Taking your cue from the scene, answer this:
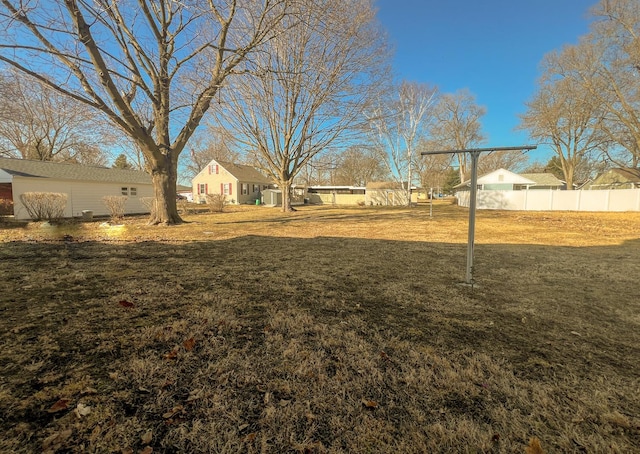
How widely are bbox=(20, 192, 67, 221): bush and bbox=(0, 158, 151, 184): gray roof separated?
3.51 meters

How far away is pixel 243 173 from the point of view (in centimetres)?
3653

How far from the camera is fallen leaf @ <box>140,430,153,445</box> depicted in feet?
4.69

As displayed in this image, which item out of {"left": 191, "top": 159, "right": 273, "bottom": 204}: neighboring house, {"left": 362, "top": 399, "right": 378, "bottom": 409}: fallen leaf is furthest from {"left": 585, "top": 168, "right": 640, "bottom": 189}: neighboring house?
{"left": 362, "top": 399, "right": 378, "bottom": 409}: fallen leaf

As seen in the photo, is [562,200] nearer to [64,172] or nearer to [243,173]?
[243,173]

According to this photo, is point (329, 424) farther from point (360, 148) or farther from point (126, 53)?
point (360, 148)

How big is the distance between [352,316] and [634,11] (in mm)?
26302

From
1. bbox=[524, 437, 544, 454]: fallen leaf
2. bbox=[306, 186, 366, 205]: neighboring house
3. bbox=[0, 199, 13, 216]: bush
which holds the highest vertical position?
bbox=[306, 186, 366, 205]: neighboring house

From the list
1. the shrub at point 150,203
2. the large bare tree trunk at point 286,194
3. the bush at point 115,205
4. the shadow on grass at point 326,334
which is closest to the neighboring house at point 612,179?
the large bare tree trunk at point 286,194

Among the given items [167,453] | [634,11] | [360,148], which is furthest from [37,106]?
[634,11]

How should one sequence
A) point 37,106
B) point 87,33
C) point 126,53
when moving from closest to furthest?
1. point 87,33
2. point 126,53
3. point 37,106

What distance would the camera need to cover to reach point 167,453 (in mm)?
1374

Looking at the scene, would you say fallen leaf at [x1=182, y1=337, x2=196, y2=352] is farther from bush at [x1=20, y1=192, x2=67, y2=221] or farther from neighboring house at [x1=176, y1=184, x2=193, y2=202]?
neighboring house at [x1=176, y1=184, x2=193, y2=202]

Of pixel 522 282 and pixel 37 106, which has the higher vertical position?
pixel 37 106

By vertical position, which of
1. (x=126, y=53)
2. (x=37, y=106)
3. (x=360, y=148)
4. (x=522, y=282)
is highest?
(x=37, y=106)
